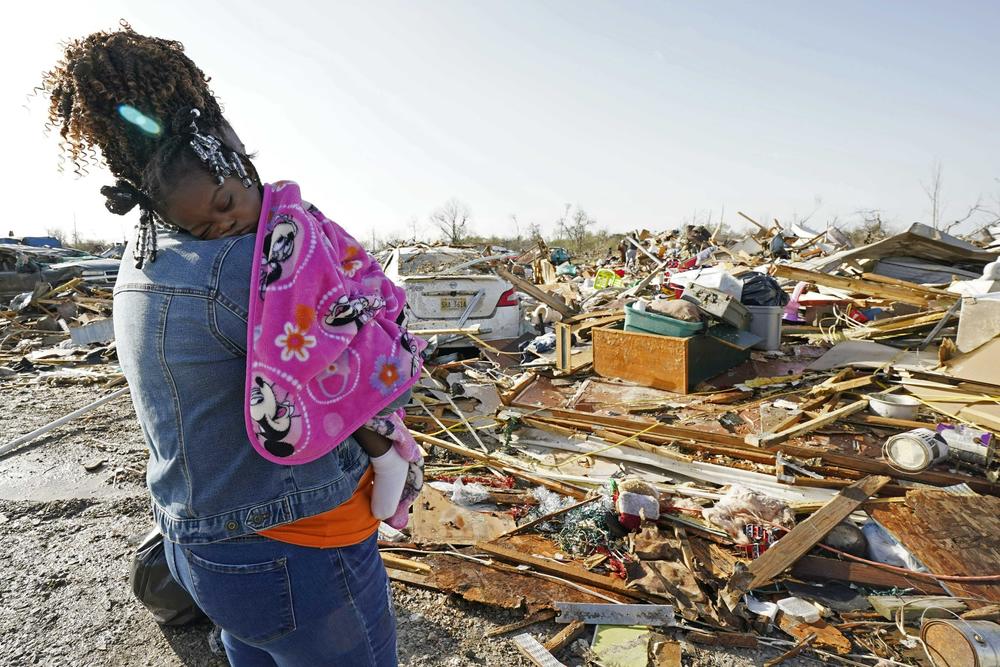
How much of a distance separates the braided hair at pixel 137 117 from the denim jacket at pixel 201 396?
0.11m

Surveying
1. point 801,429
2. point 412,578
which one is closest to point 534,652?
point 412,578

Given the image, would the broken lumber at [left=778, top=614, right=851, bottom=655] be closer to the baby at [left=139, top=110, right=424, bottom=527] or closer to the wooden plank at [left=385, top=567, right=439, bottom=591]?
the wooden plank at [left=385, top=567, right=439, bottom=591]

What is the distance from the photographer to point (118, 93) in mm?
1123

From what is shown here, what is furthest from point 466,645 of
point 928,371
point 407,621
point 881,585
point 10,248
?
point 10,248

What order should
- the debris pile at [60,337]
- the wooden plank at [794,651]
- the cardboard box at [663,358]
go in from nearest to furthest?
the wooden plank at [794,651], the cardboard box at [663,358], the debris pile at [60,337]

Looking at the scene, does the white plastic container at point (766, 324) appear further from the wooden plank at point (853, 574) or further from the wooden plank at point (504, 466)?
the wooden plank at point (853, 574)

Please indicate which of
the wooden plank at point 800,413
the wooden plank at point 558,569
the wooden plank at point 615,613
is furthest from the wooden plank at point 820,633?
the wooden plank at point 800,413

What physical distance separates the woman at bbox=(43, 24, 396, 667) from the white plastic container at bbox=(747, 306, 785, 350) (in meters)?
5.45

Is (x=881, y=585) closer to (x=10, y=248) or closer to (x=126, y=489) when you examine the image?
(x=126, y=489)

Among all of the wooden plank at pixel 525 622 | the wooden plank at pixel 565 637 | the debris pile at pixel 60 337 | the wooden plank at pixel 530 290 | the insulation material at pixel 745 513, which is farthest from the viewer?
the debris pile at pixel 60 337

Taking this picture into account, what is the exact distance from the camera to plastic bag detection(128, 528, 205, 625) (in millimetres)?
2643

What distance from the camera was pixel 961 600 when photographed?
2.68 m

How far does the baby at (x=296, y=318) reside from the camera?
3.56 feet

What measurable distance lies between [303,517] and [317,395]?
279 millimetres
